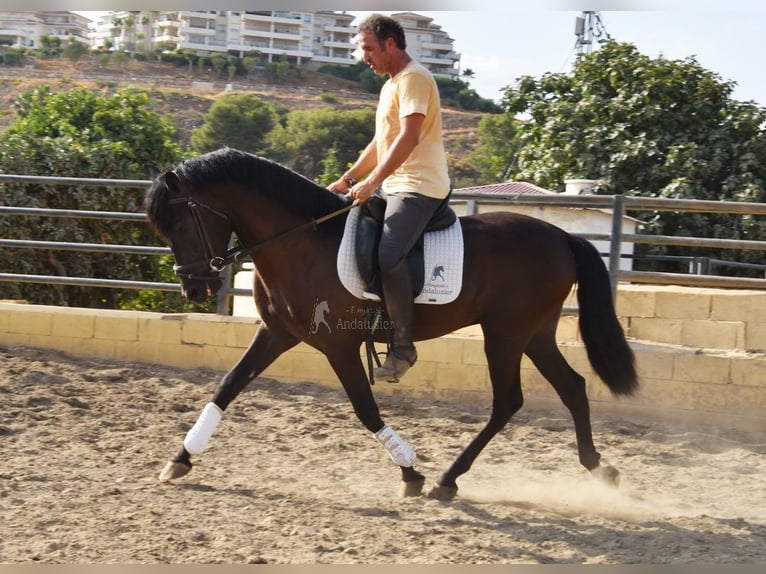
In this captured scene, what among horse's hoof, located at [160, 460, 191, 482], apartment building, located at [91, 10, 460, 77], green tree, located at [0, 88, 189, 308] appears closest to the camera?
horse's hoof, located at [160, 460, 191, 482]

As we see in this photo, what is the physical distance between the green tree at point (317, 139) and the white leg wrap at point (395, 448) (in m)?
77.8

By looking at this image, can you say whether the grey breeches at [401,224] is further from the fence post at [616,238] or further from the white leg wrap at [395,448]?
the fence post at [616,238]

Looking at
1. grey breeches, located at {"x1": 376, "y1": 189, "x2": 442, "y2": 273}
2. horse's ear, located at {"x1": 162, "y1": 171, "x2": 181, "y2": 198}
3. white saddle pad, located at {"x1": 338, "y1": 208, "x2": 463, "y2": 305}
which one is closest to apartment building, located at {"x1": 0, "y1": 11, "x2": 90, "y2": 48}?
horse's ear, located at {"x1": 162, "y1": 171, "x2": 181, "y2": 198}

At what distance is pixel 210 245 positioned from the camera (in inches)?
196

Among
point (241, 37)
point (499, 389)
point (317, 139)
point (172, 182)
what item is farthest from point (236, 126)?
point (499, 389)

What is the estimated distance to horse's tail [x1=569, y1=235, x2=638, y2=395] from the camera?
537cm

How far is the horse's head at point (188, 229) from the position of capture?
4852mm

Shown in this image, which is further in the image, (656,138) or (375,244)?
(656,138)

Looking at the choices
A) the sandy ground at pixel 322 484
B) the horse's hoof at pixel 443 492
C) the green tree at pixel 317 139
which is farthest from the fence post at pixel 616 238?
the green tree at pixel 317 139

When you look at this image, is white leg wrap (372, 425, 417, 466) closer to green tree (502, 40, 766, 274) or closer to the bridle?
the bridle

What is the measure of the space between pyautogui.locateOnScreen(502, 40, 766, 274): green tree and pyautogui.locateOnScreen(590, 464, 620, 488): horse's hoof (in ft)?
41.7

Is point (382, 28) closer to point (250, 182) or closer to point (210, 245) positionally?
point (250, 182)

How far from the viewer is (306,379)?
768 cm

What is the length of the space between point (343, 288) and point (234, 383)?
915mm
